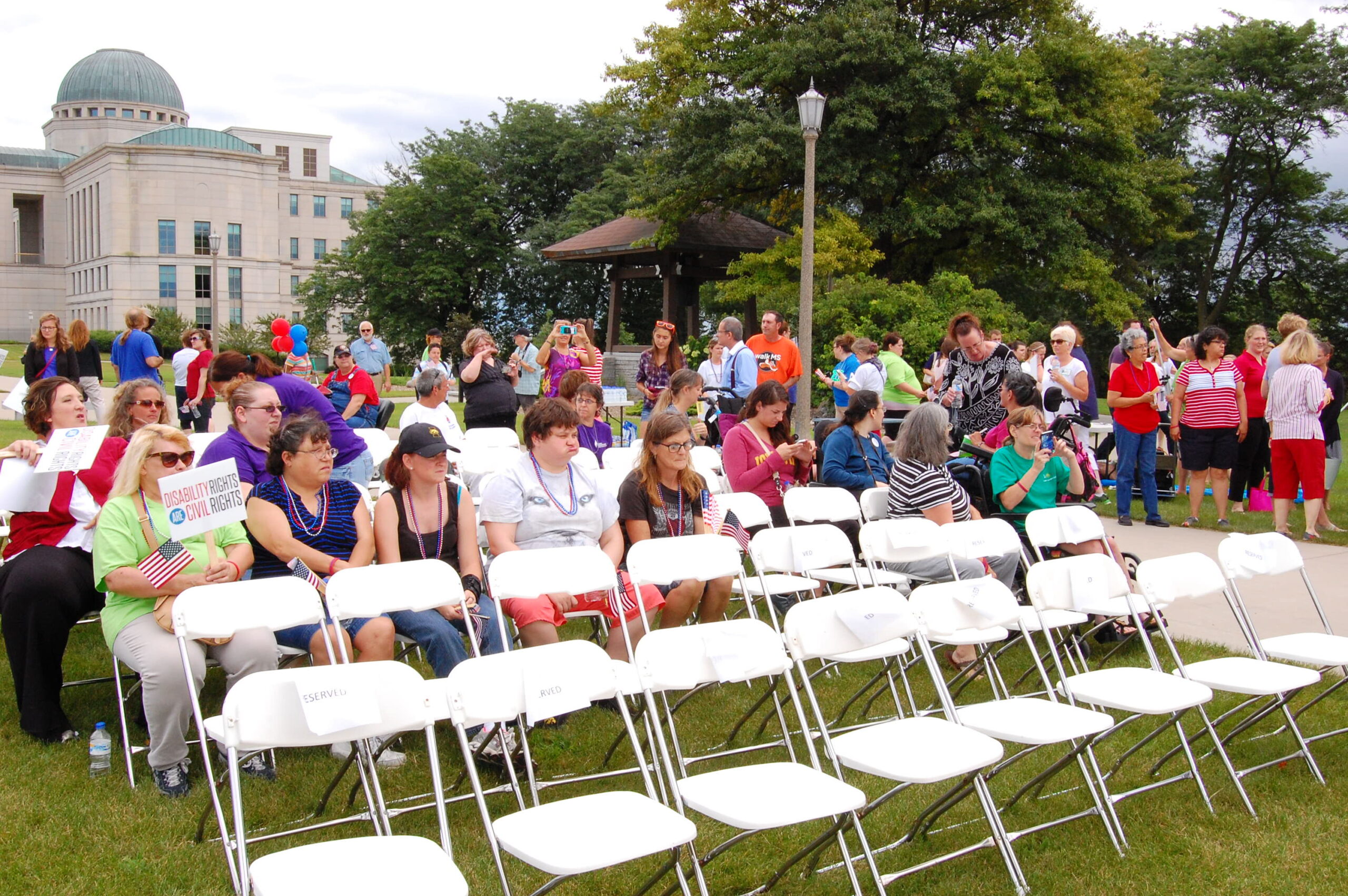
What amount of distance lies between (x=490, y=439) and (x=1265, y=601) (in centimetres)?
552

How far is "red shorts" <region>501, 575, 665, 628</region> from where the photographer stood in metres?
4.52

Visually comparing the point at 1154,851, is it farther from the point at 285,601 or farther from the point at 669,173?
the point at 669,173

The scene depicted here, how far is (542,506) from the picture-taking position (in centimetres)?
514

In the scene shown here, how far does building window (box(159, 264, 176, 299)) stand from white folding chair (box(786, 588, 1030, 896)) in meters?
75.1

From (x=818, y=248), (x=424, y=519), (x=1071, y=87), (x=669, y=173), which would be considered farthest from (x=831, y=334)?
(x=424, y=519)

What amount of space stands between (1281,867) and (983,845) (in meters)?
0.95

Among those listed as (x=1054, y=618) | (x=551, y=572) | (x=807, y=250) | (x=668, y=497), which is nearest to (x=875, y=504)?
(x=668, y=497)

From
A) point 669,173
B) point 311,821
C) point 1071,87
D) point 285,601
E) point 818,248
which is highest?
point 1071,87

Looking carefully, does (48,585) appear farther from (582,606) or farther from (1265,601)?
(1265,601)

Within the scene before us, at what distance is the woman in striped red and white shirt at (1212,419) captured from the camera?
9.09 meters

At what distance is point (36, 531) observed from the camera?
15.3 ft

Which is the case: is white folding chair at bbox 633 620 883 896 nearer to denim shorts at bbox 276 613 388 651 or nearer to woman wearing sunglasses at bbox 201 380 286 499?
denim shorts at bbox 276 613 388 651

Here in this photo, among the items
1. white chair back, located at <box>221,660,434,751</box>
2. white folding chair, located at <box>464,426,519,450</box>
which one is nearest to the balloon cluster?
white folding chair, located at <box>464,426,519,450</box>

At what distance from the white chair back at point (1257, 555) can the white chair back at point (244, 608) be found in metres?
3.77
